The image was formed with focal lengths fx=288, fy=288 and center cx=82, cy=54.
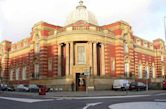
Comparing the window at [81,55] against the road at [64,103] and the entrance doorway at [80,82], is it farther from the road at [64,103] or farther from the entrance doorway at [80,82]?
the road at [64,103]

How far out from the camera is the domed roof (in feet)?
191

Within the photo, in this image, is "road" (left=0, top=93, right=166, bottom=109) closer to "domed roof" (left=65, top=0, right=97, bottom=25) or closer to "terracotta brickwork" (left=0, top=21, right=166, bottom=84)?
"terracotta brickwork" (left=0, top=21, right=166, bottom=84)

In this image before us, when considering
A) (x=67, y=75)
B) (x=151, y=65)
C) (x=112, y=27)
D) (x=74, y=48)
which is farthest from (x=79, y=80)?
(x=151, y=65)

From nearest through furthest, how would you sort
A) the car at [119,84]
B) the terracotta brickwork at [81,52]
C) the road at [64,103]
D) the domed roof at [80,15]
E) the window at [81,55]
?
the road at [64,103] → the car at [119,84] → the terracotta brickwork at [81,52] → the window at [81,55] → the domed roof at [80,15]

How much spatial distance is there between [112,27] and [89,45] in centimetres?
1007

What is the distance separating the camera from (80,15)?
58.7m

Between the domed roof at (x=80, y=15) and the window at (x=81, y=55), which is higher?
the domed roof at (x=80, y=15)

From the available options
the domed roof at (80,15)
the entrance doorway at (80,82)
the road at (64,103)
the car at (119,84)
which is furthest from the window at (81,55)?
the road at (64,103)

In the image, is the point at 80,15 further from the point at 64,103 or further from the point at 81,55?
the point at 64,103

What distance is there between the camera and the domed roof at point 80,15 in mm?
58344

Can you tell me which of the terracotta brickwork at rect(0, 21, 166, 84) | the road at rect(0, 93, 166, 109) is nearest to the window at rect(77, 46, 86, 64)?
the terracotta brickwork at rect(0, 21, 166, 84)

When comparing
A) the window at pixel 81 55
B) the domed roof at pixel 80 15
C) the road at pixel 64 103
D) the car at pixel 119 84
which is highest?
the domed roof at pixel 80 15

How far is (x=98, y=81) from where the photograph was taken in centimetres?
4916

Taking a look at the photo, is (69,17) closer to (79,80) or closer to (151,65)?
(79,80)
